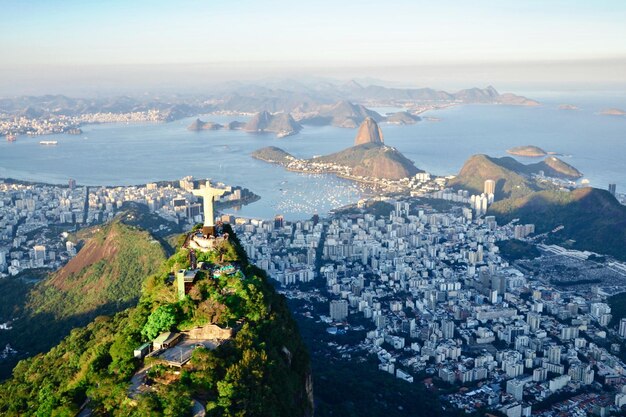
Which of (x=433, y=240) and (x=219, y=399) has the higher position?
(x=219, y=399)

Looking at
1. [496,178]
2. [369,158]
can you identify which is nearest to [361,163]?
[369,158]

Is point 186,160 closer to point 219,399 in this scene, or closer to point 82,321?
point 82,321

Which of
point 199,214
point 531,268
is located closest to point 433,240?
point 531,268

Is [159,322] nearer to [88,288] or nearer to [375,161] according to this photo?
[88,288]

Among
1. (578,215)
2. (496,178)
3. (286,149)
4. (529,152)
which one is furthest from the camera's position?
(286,149)

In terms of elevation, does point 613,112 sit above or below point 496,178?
above

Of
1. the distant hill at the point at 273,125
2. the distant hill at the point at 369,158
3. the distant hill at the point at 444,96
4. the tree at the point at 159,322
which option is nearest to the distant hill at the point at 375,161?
the distant hill at the point at 369,158

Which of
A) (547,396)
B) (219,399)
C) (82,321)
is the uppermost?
(219,399)
